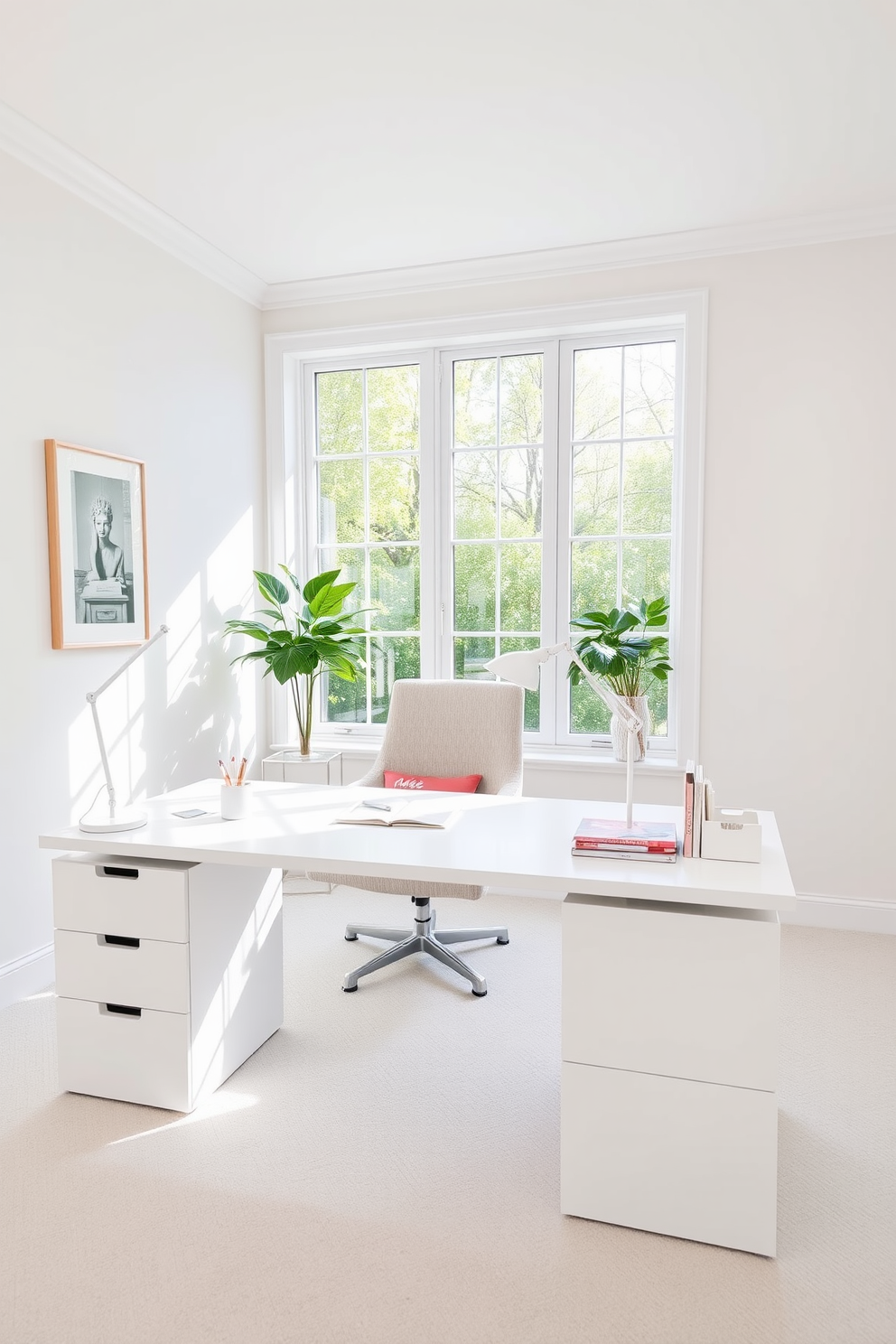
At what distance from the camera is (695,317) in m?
3.55

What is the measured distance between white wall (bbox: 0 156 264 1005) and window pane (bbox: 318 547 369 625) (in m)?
0.37

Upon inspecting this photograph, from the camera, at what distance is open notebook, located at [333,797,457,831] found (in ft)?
7.33

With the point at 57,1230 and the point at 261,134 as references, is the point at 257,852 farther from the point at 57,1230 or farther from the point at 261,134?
the point at 261,134

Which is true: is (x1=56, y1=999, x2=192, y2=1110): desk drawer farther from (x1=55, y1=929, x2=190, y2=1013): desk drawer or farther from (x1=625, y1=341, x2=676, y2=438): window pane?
(x1=625, y1=341, x2=676, y2=438): window pane

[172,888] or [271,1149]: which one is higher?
[172,888]

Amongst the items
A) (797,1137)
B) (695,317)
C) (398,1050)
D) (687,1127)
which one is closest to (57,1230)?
(398,1050)

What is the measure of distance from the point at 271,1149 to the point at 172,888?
637 millimetres

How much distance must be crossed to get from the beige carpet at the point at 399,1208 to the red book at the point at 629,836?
0.75 meters

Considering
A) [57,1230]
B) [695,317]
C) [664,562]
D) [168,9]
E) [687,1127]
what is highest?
[168,9]

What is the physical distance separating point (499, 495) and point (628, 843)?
2.49 meters

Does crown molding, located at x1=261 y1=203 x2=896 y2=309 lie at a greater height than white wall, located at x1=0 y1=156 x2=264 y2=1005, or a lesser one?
greater

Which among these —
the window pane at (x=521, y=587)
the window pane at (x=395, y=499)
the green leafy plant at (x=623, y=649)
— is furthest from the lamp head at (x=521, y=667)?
the window pane at (x=395, y=499)

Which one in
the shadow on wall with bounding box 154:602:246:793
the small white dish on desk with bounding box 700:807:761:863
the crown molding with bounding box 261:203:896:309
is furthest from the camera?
the shadow on wall with bounding box 154:602:246:793

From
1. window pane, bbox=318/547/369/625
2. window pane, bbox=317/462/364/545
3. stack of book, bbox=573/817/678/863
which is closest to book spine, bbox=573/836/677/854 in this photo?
stack of book, bbox=573/817/678/863
